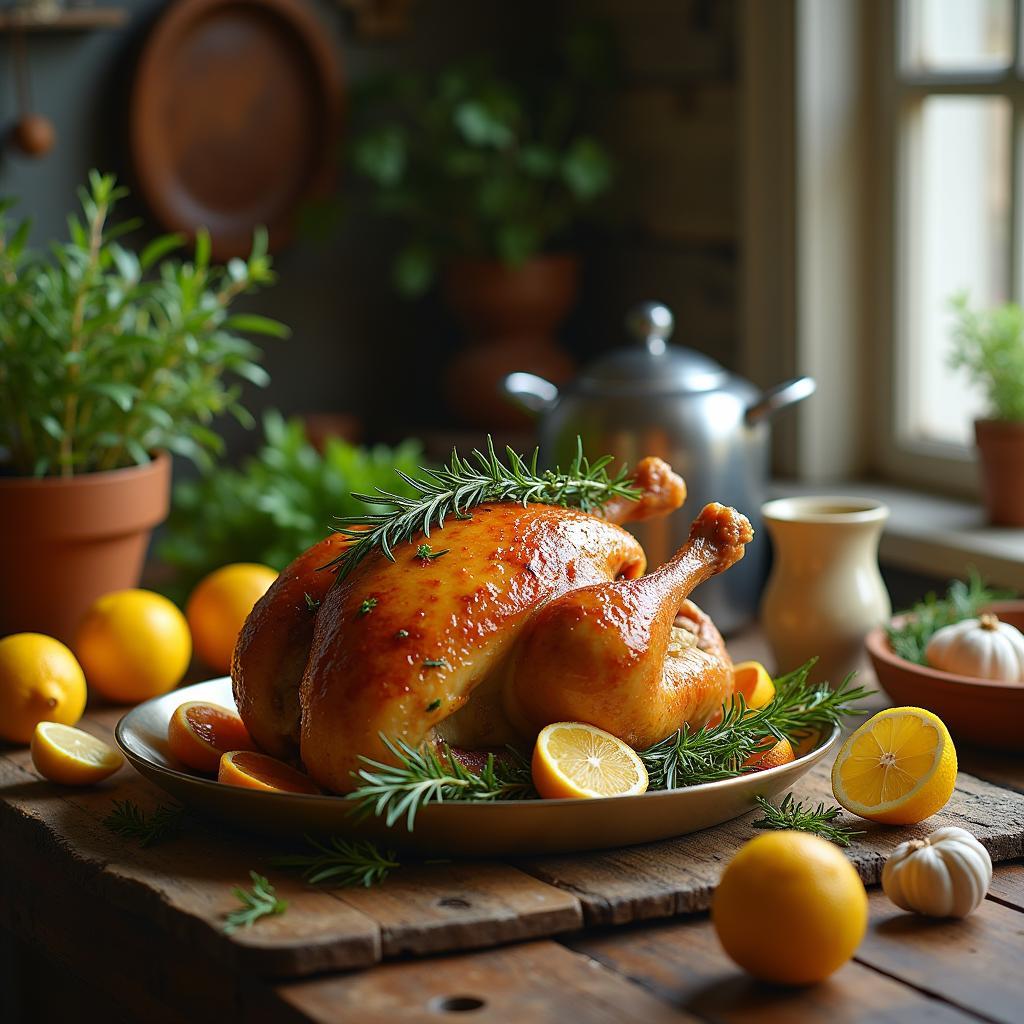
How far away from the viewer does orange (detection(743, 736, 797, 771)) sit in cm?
103

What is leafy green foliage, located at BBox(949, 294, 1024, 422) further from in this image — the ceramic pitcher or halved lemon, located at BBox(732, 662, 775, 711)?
halved lemon, located at BBox(732, 662, 775, 711)

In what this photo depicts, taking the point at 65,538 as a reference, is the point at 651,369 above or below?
above

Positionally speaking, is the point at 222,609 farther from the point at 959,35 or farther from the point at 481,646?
the point at 959,35

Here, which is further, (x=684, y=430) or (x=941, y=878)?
(x=684, y=430)

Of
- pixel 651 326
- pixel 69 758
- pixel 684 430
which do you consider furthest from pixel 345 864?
pixel 651 326

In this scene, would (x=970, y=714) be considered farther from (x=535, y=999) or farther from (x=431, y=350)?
(x=431, y=350)

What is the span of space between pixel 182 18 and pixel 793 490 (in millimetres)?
1165

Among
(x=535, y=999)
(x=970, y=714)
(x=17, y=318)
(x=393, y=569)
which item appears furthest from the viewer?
(x=17, y=318)

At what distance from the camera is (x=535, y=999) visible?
2.68 ft

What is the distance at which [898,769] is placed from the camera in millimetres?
1017

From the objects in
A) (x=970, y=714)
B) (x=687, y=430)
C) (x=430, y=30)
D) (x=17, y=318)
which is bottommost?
(x=970, y=714)

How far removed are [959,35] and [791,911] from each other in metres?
1.57

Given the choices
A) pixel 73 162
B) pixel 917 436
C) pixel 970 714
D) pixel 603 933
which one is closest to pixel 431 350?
pixel 73 162

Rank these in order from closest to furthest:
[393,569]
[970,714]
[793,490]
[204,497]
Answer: [393,569] < [970,714] < [204,497] < [793,490]
